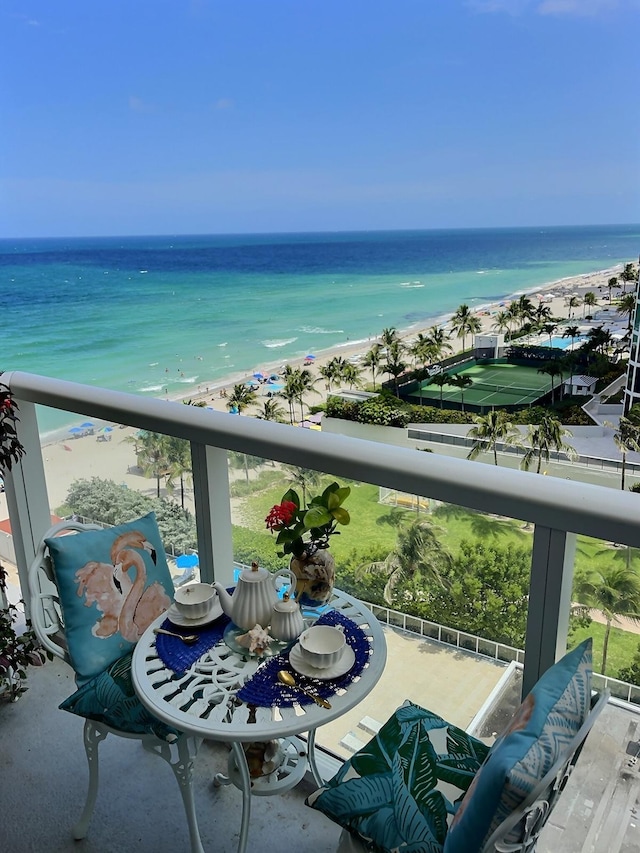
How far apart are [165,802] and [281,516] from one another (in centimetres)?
95

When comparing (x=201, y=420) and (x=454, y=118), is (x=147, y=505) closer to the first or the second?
(x=201, y=420)

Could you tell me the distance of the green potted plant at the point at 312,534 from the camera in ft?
4.85

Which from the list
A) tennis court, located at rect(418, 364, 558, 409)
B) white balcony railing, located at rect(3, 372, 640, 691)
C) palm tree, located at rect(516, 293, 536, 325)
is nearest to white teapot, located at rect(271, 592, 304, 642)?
white balcony railing, located at rect(3, 372, 640, 691)

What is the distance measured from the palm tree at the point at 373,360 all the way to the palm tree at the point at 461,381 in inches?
111

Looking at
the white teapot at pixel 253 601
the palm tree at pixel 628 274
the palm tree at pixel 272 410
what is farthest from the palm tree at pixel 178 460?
the palm tree at pixel 628 274

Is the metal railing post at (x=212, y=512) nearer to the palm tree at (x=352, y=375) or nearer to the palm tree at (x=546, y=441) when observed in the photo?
the palm tree at (x=546, y=441)

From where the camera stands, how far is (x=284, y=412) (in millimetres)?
21344

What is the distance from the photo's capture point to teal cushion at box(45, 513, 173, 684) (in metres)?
1.61

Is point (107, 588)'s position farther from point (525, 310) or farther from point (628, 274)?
point (628, 274)

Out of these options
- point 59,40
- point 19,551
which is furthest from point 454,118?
point 19,551

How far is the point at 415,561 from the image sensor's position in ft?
5.23

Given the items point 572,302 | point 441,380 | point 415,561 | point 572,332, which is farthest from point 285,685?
point 572,302

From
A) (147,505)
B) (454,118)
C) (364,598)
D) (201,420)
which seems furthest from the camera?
(454,118)

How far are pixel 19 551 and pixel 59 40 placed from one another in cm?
3705
